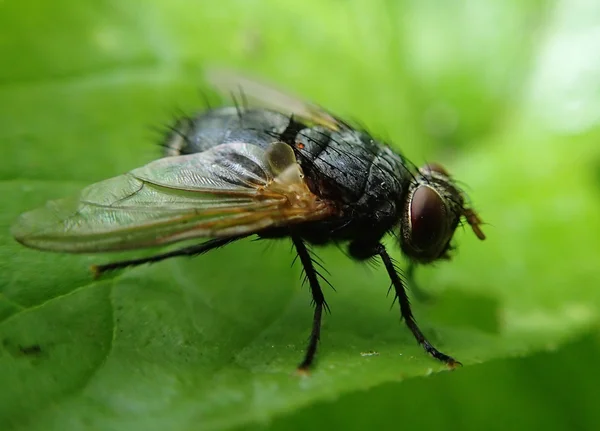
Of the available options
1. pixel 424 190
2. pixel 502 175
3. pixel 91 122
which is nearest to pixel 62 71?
pixel 91 122

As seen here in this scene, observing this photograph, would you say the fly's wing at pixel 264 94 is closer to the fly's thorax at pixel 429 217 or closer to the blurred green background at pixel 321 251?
the blurred green background at pixel 321 251

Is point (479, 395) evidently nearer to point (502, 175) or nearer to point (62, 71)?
point (502, 175)

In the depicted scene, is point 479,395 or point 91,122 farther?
point 91,122

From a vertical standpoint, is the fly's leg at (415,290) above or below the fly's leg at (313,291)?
below

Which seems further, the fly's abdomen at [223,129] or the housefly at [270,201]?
the fly's abdomen at [223,129]

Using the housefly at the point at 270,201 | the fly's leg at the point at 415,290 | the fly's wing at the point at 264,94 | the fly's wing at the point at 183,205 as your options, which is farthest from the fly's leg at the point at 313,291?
the fly's wing at the point at 264,94

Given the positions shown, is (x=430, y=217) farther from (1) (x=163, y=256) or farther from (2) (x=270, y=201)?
(1) (x=163, y=256)
